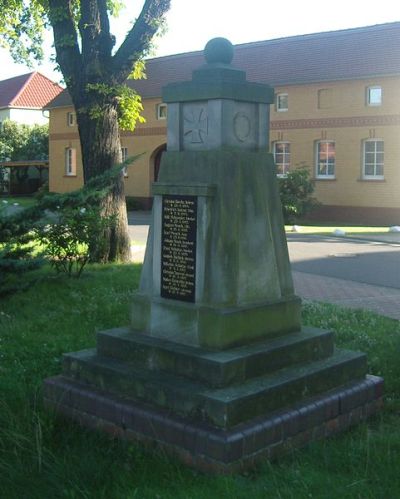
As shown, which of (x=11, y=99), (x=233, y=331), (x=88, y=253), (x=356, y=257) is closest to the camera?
(x=233, y=331)

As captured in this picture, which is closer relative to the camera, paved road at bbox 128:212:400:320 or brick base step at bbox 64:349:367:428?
brick base step at bbox 64:349:367:428

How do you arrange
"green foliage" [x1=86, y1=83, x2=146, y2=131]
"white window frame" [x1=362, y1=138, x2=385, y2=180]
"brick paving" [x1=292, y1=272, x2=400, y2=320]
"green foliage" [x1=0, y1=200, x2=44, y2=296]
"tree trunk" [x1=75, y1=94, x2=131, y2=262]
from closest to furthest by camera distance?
"green foliage" [x1=0, y1=200, x2=44, y2=296] < "brick paving" [x1=292, y1=272, x2=400, y2=320] < "green foliage" [x1=86, y1=83, x2=146, y2=131] < "tree trunk" [x1=75, y1=94, x2=131, y2=262] < "white window frame" [x1=362, y1=138, x2=385, y2=180]

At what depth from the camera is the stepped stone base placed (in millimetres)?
4543

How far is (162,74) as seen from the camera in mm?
39844

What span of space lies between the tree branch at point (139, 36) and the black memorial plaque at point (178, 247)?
8.14 m

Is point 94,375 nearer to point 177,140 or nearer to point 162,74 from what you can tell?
point 177,140

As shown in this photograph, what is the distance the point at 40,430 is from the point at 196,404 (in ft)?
3.44

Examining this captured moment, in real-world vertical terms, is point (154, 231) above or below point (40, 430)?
above

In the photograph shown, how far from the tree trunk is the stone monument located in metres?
7.60

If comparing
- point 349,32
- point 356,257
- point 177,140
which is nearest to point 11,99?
point 349,32

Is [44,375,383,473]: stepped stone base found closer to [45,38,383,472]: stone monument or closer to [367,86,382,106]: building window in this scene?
[45,38,383,472]: stone monument

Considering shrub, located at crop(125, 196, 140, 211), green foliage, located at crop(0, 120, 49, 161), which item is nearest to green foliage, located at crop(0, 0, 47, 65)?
shrub, located at crop(125, 196, 140, 211)

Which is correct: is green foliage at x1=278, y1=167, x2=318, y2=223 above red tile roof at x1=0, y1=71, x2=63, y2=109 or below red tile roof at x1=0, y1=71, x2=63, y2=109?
below

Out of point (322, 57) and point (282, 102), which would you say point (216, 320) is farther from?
point (282, 102)
